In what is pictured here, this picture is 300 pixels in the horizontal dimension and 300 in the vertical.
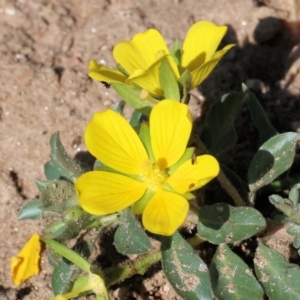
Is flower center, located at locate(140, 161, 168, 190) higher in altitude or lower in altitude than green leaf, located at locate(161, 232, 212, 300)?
higher

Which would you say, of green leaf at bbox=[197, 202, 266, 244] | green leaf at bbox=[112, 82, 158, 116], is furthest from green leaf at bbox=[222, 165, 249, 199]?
green leaf at bbox=[112, 82, 158, 116]

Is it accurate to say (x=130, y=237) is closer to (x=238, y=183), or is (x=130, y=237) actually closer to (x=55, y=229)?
(x=55, y=229)

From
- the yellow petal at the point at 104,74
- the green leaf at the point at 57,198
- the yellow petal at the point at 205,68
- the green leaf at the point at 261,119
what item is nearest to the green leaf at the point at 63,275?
the green leaf at the point at 57,198

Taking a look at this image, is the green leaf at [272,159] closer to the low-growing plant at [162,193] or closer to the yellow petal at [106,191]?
the low-growing plant at [162,193]

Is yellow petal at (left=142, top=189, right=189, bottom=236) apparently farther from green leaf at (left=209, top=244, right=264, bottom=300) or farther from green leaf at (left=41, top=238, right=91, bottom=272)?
green leaf at (left=209, top=244, right=264, bottom=300)

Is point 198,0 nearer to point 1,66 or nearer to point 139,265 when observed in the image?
point 1,66

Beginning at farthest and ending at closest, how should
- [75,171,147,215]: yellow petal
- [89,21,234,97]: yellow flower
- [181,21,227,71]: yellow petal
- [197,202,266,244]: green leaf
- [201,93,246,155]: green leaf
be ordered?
1. [201,93,246,155]: green leaf
2. [181,21,227,71]: yellow petal
3. [197,202,266,244]: green leaf
4. [89,21,234,97]: yellow flower
5. [75,171,147,215]: yellow petal
